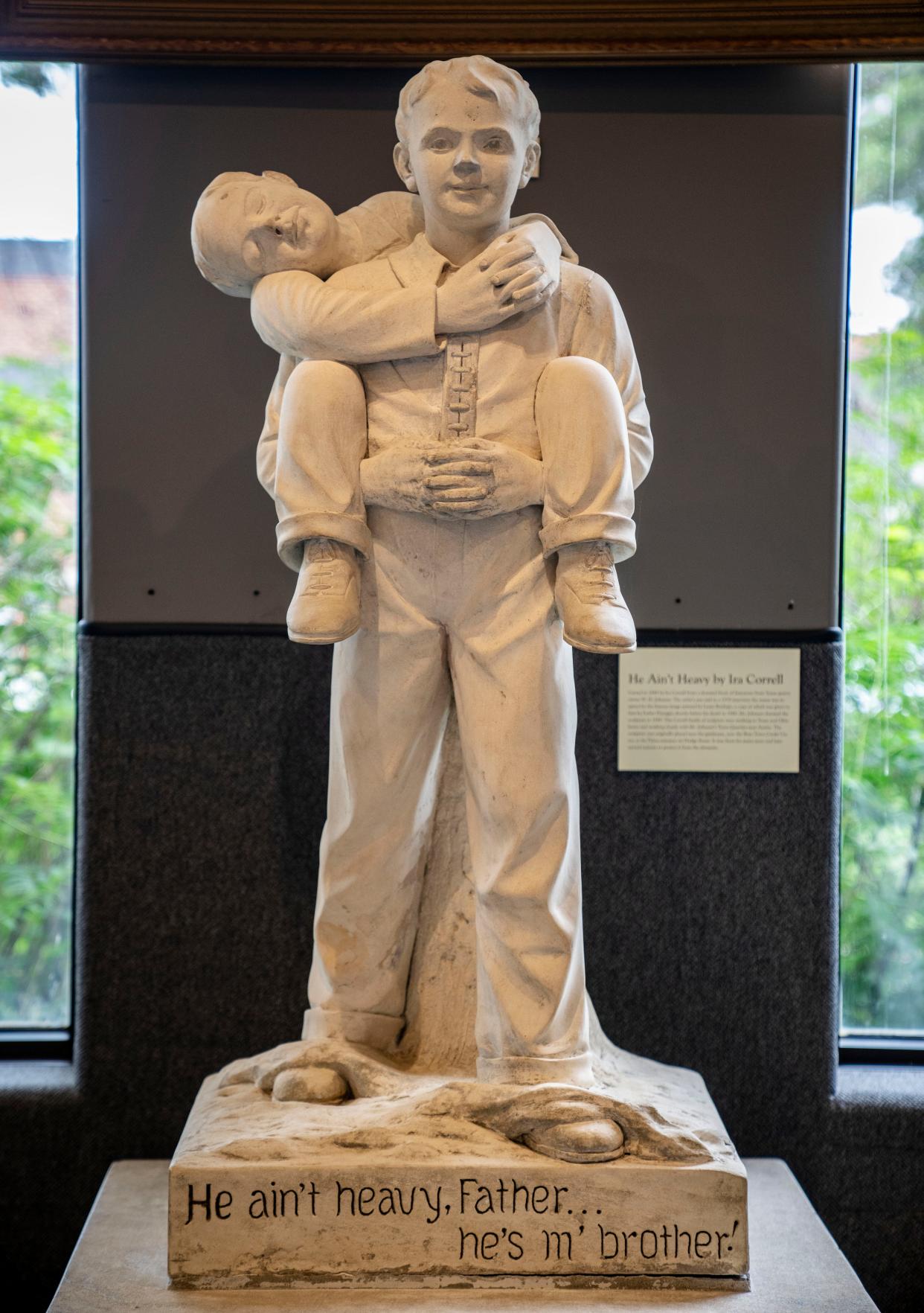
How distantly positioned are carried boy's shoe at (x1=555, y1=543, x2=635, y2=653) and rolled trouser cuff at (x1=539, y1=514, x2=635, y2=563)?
13 millimetres

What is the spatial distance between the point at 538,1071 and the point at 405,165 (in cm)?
124

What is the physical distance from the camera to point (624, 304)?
276 centimetres

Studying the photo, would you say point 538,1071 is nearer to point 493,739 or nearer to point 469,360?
point 493,739

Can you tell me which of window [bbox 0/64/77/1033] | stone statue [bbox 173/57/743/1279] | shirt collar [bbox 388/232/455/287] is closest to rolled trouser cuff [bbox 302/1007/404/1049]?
stone statue [bbox 173/57/743/1279]

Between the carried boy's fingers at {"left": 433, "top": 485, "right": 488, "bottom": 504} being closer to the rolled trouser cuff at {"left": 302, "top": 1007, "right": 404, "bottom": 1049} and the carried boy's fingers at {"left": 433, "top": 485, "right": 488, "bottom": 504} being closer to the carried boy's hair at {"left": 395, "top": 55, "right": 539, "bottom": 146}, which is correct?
the carried boy's hair at {"left": 395, "top": 55, "right": 539, "bottom": 146}

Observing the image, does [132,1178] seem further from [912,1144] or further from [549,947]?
[912,1144]

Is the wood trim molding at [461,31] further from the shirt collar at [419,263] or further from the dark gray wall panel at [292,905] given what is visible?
the dark gray wall panel at [292,905]

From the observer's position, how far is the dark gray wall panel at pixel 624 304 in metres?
2.74

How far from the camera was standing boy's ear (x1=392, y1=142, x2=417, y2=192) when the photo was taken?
2084 mm

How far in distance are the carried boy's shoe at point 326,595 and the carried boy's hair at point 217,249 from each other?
39 cm

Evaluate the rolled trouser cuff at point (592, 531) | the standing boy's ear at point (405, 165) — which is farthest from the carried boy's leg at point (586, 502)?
the standing boy's ear at point (405, 165)

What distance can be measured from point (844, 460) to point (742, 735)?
54 cm

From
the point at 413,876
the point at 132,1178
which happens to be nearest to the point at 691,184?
the point at 413,876

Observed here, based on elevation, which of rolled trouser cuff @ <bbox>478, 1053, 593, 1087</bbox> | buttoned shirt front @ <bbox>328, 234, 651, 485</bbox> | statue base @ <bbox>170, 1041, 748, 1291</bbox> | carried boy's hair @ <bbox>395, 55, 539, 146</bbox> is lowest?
statue base @ <bbox>170, 1041, 748, 1291</bbox>
